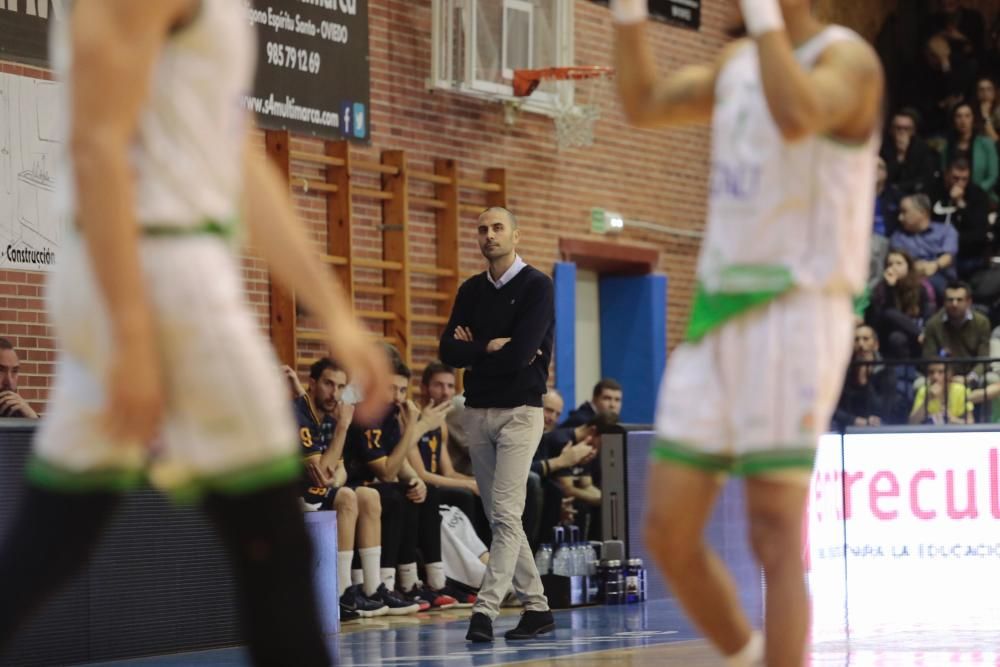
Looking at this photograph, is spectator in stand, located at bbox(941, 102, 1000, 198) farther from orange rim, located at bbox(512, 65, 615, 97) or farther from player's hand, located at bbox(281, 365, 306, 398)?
player's hand, located at bbox(281, 365, 306, 398)

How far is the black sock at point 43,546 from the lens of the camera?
268 cm

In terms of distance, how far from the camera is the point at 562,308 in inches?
609

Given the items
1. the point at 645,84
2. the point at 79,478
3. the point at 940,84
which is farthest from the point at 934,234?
the point at 79,478

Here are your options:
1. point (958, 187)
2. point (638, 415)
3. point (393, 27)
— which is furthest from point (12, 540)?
point (958, 187)

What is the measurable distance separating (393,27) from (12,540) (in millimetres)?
11500

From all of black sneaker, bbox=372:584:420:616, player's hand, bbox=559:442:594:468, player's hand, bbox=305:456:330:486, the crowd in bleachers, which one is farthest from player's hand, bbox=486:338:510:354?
the crowd in bleachers

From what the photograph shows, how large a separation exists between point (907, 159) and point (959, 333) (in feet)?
8.75

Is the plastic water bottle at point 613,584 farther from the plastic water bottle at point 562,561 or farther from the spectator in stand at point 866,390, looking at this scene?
the spectator in stand at point 866,390

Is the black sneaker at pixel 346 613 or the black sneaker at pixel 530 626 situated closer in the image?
the black sneaker at pixel 530 626

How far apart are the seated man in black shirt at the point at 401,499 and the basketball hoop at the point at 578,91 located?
15.3 ft

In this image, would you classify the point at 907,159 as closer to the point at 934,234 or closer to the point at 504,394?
the point at 934,234

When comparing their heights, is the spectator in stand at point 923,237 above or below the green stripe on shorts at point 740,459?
above

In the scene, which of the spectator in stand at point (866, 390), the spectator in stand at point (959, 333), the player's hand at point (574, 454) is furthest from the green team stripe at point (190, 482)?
the spectator in stand at point (959, 333)

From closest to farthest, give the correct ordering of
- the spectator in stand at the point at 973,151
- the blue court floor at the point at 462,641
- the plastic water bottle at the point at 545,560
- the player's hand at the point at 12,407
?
the blue court floor at the point at 462,641
the player's hand at the point at 12,407
the plastic water bottle at the point at 545,560
the spectator in stand at the point at 973,151
